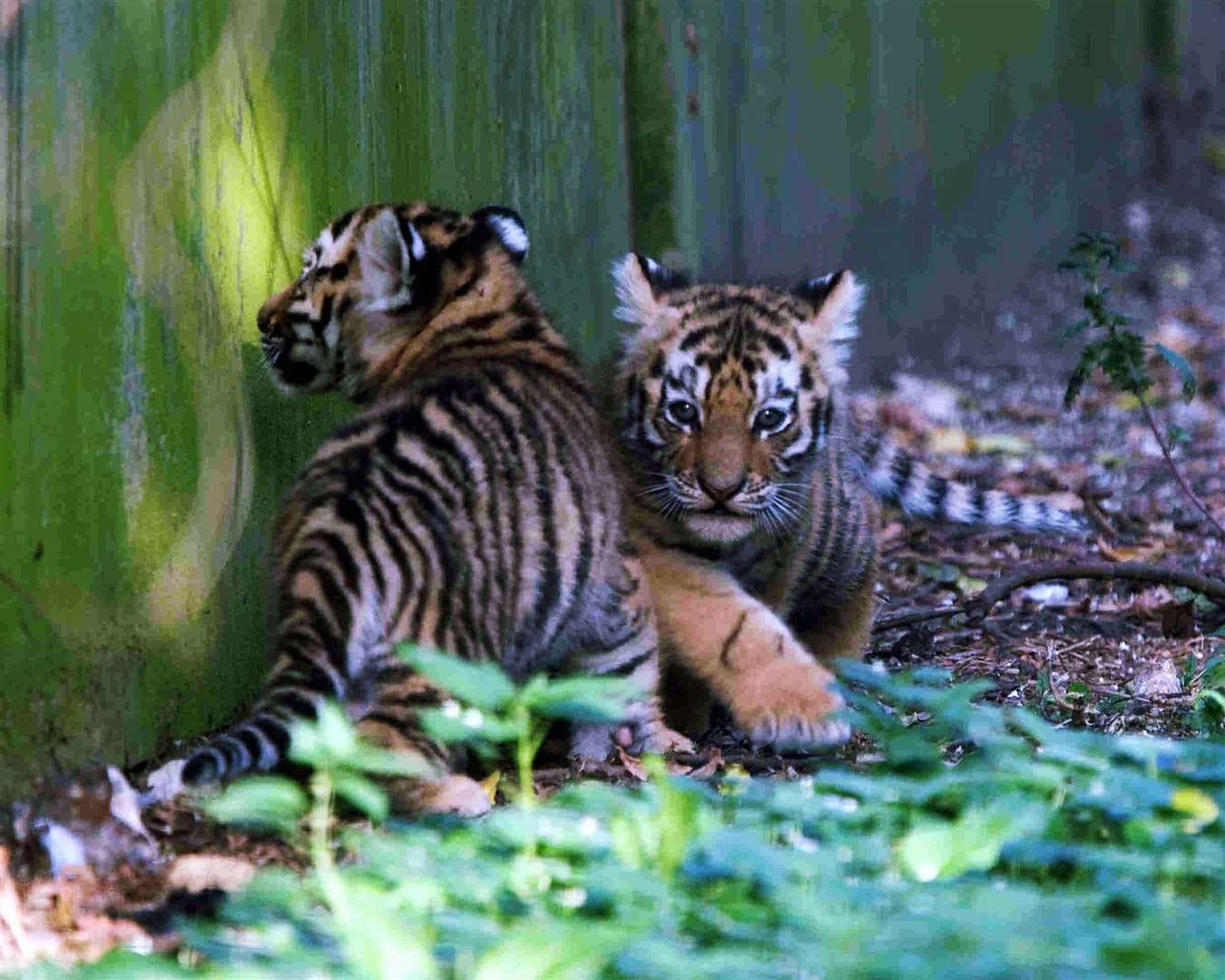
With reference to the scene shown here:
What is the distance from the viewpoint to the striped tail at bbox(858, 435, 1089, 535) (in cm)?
591

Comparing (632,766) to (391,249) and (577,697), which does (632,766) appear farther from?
(577,697)

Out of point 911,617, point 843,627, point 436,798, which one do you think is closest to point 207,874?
point 436,798

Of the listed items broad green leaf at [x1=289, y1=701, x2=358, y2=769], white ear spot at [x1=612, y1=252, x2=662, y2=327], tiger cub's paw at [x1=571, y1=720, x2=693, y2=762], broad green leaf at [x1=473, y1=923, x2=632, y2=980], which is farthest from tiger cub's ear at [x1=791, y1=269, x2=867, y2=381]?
broad green leaf at [x1=473, y1=923, x2=632, y2=980]

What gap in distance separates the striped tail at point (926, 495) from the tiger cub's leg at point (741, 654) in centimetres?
117

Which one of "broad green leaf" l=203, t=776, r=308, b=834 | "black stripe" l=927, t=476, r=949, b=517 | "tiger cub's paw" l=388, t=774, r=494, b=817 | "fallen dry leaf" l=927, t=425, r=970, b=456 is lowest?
"tiger cub's paw" l=388, t=774, r=494, b=817

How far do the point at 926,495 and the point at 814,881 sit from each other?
11.1ft

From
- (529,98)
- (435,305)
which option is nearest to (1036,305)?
(529,98)

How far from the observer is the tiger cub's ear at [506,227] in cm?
482

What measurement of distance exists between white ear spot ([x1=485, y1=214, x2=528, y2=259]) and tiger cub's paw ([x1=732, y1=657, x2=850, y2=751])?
115 cm

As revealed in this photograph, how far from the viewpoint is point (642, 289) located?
503 cm

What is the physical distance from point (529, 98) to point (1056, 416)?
12.6 feet

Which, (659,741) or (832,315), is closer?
(659,741)

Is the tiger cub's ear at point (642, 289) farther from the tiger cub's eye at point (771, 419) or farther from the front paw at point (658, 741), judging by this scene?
the front paw at point (658, 741)

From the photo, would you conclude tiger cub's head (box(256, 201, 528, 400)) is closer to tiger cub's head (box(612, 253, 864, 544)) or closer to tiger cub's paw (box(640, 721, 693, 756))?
tiger cub's head (box(612, 253, 864, 544))
